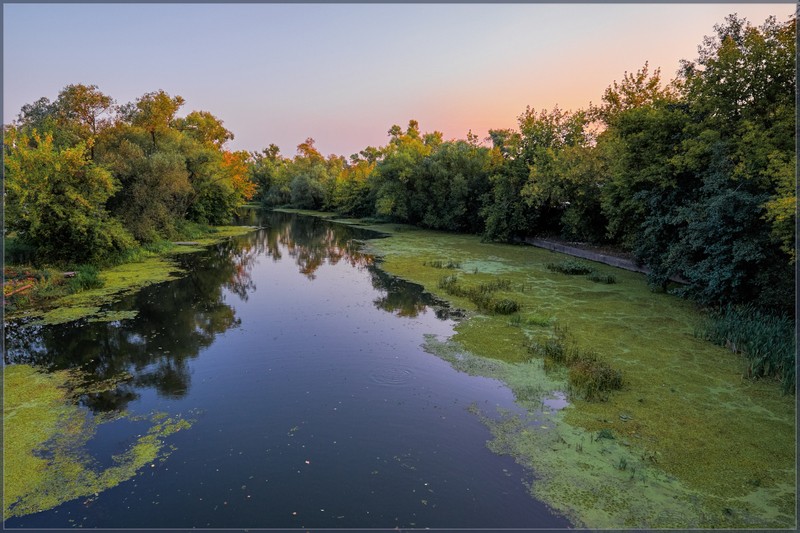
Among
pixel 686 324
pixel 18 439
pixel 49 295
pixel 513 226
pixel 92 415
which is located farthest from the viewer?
pixel 513 226

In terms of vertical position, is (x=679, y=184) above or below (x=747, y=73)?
below

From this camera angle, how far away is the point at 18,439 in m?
6.01

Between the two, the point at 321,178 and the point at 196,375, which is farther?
the point at 321,178

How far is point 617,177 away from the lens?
1534cm

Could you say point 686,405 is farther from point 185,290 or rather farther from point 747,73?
point 185,290

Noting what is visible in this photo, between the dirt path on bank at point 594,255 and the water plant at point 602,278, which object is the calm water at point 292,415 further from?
the dirt path on bank at point 594,255

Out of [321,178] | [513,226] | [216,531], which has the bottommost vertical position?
[216,531]

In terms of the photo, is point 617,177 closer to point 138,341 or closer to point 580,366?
point 580,366

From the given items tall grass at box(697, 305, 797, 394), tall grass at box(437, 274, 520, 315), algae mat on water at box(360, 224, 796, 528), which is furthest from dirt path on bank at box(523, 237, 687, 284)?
algae mat on water at box(360, 224, 796, 528)

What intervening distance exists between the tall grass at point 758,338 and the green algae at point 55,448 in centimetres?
958

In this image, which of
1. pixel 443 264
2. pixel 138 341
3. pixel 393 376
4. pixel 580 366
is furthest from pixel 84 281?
pixel 580 366

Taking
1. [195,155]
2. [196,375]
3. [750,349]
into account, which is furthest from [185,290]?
[195,155]

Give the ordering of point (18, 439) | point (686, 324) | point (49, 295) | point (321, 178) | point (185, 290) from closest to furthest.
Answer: point (18, 439) < point (686, 324) < point (49, 295) < point (185, 290) < point (321, 178)

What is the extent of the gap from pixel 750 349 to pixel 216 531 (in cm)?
956
